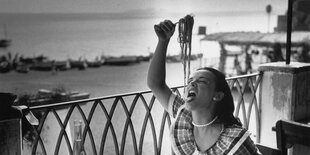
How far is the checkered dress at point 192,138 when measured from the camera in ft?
5.64

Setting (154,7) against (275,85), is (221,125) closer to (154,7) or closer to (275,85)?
(275,85)

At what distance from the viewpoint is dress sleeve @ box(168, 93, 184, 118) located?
2.16 metres

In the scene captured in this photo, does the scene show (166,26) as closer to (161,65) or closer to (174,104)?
(161,65)

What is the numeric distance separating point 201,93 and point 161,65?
1.41 ft

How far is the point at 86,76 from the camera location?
211 feet

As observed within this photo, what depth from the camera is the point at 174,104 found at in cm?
217

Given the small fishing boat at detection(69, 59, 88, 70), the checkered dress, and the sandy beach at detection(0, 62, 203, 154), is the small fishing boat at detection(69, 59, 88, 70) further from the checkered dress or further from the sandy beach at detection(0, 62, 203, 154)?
the checkered dress

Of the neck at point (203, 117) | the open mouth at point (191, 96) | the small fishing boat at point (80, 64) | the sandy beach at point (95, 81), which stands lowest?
the sandy beach at point (95, 81)

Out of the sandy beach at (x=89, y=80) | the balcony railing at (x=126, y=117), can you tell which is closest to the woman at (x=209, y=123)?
the balcony railing at (x=126, y=117)

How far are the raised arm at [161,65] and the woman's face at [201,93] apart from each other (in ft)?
1.18

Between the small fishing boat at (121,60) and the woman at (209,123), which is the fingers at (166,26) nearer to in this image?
the woman at (209,123)

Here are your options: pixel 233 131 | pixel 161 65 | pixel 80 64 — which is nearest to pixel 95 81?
pixel 80 64

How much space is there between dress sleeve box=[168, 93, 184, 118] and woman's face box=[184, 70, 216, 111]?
0.99 ft

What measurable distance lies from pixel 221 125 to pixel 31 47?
57.3 meters
